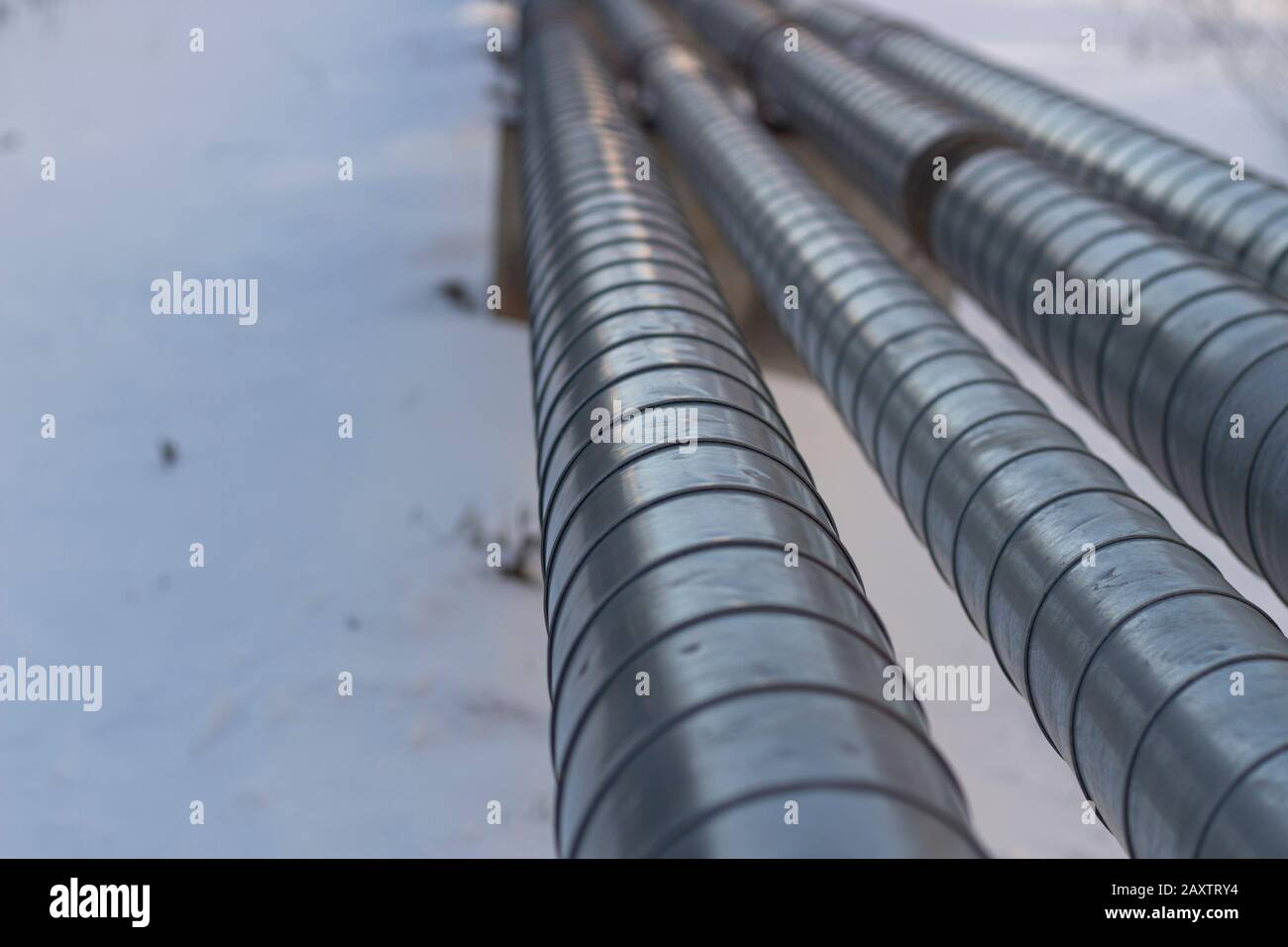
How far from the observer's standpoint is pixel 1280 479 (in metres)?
6.31

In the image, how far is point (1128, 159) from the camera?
37.8 feet

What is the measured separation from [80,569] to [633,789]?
29.5 ft

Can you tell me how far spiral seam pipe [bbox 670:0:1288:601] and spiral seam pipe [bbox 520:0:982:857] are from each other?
3.00 m

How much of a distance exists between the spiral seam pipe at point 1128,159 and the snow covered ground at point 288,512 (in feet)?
12.6

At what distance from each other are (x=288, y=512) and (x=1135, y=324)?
863 cm

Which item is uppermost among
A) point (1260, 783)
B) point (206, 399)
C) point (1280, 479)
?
point (1280, 479)

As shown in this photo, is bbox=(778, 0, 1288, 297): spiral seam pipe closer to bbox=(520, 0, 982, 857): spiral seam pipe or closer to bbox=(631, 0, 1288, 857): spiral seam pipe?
bbox=(631, 0, 1288, 857): spiral seam pipe

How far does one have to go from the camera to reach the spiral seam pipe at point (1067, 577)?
4570 millimetres

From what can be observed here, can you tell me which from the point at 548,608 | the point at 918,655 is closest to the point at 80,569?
the point at 548,608

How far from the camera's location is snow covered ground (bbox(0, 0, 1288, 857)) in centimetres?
896

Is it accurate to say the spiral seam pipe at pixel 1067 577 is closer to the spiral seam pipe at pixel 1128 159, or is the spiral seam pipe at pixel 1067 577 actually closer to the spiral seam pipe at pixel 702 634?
the spiral seam pipe at pixel 702 634

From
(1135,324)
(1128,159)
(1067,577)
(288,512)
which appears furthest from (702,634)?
(1128,159)
